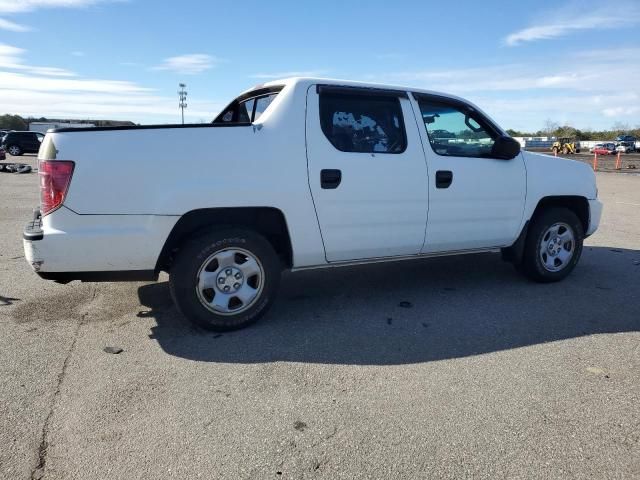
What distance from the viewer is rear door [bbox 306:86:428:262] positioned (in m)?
4.00

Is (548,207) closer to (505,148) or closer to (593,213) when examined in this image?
(593,213)

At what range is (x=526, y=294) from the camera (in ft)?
16.3

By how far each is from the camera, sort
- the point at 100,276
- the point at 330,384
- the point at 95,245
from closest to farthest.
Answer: the point at 330,384 < the point at 95,245 < the point at 100,276

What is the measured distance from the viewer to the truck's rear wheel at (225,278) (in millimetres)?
3756

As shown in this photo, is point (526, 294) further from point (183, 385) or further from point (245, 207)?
point (183, 385)

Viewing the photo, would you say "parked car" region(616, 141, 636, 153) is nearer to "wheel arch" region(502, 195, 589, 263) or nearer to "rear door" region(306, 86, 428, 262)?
"wheel arch" region(502, 195, 589, 263)

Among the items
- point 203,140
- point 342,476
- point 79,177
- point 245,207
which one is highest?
point 203,140

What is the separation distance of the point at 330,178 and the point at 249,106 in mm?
1569

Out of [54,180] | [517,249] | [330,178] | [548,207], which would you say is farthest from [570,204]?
[54,180]

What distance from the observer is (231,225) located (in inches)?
154

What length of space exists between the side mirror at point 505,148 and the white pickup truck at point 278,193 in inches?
0.5

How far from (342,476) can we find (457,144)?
3.30 m

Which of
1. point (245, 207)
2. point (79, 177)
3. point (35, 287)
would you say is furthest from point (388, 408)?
point (35, 287)

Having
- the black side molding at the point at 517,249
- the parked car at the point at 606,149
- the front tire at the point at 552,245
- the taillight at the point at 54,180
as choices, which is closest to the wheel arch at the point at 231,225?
the taillight at the point at 54,180
